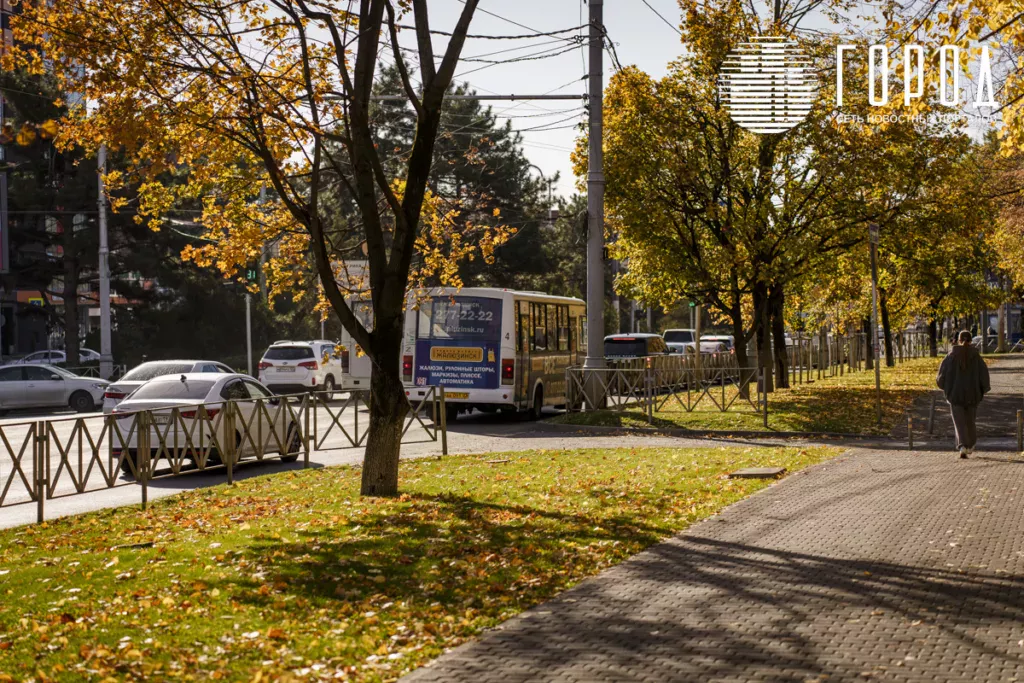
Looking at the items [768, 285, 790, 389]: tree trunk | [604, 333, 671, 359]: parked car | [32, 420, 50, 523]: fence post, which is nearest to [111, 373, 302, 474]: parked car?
[32, 420, 50, 523]: fence post

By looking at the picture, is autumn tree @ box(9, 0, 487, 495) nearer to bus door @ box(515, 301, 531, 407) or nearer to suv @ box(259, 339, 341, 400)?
bus door @ box(515, 301, 531, 407)

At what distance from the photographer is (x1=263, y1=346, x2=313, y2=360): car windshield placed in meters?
38.6

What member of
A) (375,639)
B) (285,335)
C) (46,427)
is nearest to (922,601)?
(375,639)

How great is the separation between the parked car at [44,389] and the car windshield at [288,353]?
19.0 ft

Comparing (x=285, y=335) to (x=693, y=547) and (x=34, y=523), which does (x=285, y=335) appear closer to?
(x=34, y=523)

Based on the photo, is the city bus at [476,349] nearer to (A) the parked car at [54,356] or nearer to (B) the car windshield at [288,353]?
(B) the car windshield at [288,353]

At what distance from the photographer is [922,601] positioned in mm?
7820

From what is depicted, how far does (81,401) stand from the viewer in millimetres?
34875

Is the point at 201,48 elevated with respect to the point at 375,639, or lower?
elevated

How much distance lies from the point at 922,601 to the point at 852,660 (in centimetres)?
157

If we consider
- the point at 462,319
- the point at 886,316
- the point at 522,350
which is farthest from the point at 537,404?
the point at 886,316

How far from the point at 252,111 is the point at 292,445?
7712 mm

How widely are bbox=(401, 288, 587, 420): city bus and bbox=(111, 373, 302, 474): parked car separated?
785 centimetres

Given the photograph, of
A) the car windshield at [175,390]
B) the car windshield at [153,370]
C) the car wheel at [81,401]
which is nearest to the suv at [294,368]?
the car wheel at [81,401]
